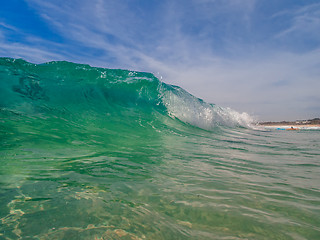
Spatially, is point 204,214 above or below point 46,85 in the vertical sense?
below

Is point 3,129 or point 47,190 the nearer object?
point 47,190

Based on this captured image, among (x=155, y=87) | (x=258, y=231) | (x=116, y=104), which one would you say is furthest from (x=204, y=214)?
(x=155, y=87)

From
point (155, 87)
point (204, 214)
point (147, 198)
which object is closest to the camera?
point (204, 214)

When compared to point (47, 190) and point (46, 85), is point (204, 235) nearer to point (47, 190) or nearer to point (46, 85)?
point (47, 190)

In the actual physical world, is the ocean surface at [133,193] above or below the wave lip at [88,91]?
below

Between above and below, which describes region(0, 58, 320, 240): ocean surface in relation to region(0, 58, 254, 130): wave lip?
below

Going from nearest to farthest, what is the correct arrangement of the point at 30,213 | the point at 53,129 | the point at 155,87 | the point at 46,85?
the point at 30,213 < the point at 53,129 < the point at 46,85 < the point at 155,87

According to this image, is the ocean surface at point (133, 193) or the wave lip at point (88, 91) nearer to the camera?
the ocean surface at point (133, 193)

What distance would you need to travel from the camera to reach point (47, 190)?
178 centimetres

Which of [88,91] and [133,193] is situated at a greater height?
[88,91]

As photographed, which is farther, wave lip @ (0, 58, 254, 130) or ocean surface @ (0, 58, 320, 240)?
wave lip @ (0, 58, 254, 130)

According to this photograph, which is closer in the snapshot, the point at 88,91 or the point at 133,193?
the point at 133,193

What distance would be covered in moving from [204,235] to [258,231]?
386 millimetres

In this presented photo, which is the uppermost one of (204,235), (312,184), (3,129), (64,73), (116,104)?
(64,73)
